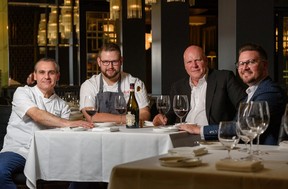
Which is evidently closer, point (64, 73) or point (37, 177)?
point (37, 177)

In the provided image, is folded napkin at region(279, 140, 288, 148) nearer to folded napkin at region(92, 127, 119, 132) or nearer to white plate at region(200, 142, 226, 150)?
white plate at region(200, 142, 226, 150)

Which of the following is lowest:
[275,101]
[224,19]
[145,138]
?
[145,138]

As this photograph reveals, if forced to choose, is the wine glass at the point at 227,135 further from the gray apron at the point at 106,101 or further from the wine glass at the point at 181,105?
the gray apron at the point at 106,101

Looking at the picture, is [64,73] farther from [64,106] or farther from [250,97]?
[250,97]

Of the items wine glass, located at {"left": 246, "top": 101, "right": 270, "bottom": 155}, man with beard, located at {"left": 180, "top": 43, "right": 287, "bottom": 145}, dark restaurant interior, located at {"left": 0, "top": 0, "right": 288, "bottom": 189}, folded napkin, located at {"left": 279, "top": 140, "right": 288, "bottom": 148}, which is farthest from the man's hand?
dark restaurant interior, located at {"left": 0, "top": 0, "right": 288, "bottom": 189}

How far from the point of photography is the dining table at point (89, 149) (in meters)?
3.87

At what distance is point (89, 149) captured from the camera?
400 centimetres

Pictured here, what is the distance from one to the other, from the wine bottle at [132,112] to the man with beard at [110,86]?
10.0 inches

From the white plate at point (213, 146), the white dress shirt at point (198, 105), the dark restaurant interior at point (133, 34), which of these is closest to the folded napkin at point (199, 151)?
the white plate at point (213, 146)

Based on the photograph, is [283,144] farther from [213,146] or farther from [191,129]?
[191,129]

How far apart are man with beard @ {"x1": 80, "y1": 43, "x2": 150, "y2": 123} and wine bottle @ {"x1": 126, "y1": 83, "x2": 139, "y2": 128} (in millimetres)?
255

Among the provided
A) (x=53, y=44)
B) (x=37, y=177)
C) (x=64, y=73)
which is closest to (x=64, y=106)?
(x=37, y=177)

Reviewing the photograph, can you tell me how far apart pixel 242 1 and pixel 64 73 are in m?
9.31

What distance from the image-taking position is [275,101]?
3.66 metres
